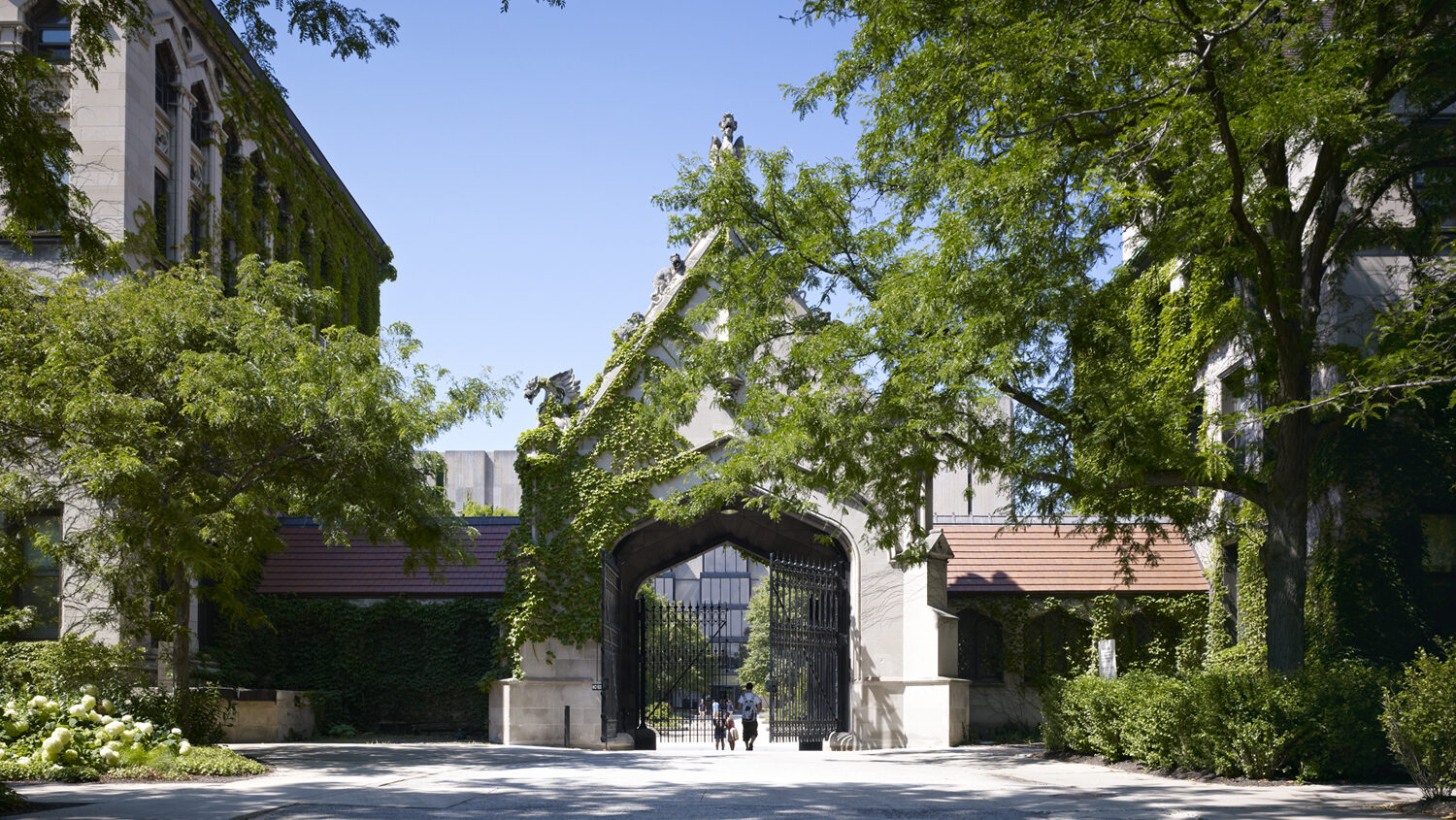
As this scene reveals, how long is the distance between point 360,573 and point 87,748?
45.5 ft

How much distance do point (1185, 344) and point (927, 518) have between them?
21.5 ft

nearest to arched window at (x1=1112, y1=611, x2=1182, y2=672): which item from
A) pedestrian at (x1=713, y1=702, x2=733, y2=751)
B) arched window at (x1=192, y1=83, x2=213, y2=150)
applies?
pedestrian at (x1=713, y1=702, x2=733, y2=751)

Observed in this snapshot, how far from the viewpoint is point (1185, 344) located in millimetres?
18359

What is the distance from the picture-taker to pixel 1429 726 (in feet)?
36.7

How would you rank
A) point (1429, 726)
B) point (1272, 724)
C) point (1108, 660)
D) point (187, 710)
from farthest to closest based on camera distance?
1. point (1108, 660)
2. point (187, 710)
3. point (1272, 724)
4. point (1429, 726)

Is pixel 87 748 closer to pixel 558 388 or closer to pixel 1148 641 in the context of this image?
pixel 558 388

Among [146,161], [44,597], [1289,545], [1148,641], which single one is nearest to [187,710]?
[44,597]

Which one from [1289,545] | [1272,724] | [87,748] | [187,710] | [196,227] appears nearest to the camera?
[1272,724]

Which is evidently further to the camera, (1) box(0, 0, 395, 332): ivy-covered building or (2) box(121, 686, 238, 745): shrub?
(1) box(0, 0, 395, 332): ivy-covered building

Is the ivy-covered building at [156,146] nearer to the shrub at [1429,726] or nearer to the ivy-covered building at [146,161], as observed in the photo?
the ivy-covered building at [146,161]

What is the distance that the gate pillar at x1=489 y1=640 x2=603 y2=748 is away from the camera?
77.4ft

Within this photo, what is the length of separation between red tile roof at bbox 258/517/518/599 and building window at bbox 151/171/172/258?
7.11 metres

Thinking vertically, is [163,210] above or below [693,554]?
above

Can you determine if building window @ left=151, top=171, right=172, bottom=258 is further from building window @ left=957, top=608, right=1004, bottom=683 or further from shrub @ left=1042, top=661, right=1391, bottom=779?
shrub @ left=1042, top=661, right=1391, bottom=779
